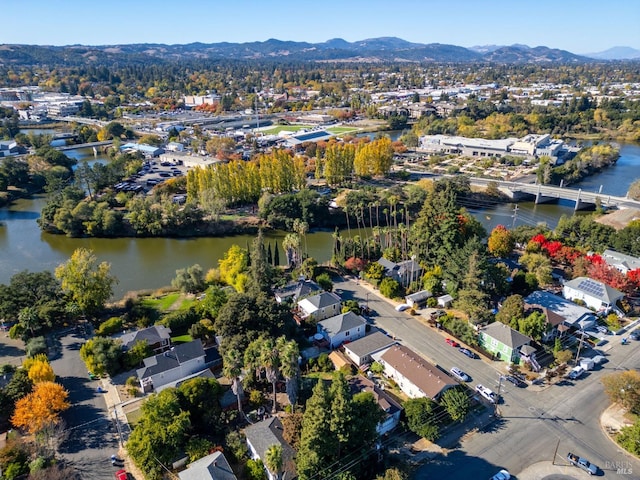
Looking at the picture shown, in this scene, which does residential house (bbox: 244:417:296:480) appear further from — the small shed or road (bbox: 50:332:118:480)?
the small shed

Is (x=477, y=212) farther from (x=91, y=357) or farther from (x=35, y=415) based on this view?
(x=35, y=415)

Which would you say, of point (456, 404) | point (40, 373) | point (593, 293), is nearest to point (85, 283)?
point (40, 373)

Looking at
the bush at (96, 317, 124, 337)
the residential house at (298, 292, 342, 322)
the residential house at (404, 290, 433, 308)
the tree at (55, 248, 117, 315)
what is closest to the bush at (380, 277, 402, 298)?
the residential house at (404, 290, 433, 308)

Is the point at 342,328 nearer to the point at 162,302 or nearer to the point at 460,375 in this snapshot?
the point at 460,375

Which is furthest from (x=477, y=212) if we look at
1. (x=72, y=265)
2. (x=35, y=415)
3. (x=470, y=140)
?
(x=35, y=415)

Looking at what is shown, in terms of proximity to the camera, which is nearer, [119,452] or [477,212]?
[119,452]

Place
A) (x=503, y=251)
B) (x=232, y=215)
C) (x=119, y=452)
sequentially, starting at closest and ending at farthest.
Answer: (x=119, y=452) → (x=503, y=251) → (x=232, y=215)
